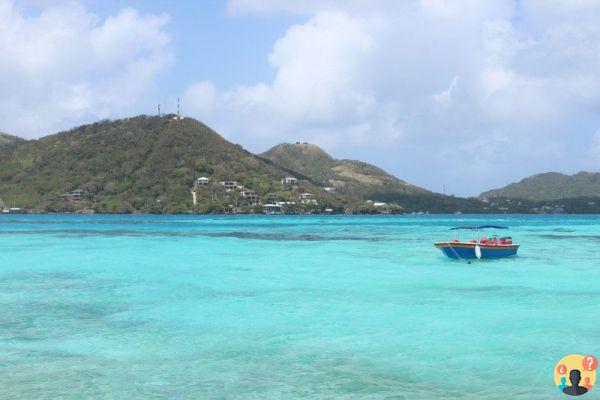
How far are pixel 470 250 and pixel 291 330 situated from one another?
72.8 feet

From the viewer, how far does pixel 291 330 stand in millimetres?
17531

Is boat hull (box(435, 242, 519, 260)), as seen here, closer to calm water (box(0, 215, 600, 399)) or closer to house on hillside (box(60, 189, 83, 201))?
calm water (box(0, 215, 600, 399))

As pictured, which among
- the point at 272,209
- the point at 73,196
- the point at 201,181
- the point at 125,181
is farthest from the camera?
the point at 125,181

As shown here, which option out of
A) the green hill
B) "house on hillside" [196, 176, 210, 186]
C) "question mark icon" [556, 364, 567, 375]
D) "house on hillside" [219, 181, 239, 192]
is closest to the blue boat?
"question mark icon" [556, 364, 567, 375]

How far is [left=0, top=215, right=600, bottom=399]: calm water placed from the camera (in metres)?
12.3

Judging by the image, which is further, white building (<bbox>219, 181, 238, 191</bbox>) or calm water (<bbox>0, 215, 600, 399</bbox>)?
white building (<bbox>219, 181, 238, 191</bbox>)

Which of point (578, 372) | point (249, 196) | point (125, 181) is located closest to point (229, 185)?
point (249, 196)

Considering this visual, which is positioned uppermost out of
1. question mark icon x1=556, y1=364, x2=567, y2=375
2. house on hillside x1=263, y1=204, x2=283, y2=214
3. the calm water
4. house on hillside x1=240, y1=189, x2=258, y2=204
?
house on hillside x1=240, y1=189, x2=258, y2=204

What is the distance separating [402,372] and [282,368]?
9.33 ft

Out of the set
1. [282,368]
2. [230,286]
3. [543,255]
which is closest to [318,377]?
[282,368]

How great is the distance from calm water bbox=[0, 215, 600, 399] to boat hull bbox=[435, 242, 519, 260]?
1978 mm

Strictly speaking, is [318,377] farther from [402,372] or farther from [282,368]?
[402,372]

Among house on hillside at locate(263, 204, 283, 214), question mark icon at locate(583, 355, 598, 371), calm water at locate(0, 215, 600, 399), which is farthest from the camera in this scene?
house on hillside at locate(263, 204, 283, 214)

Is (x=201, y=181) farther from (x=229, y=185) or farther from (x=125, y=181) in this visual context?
(x=125, y=181)
